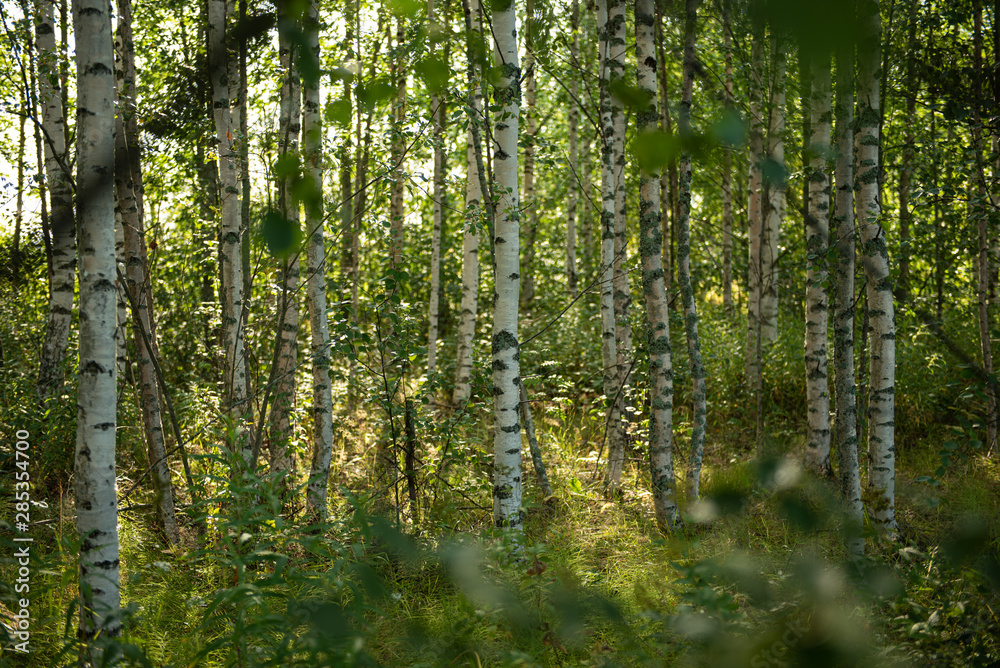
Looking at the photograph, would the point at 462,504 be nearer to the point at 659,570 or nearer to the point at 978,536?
the point at 659,570

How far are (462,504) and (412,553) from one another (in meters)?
4.57

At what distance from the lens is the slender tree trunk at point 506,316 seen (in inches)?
177

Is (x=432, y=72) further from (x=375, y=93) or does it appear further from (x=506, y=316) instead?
(x=506, y=316)

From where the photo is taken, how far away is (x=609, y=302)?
701 centimetres

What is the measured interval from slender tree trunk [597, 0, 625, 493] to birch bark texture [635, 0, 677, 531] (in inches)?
36.7

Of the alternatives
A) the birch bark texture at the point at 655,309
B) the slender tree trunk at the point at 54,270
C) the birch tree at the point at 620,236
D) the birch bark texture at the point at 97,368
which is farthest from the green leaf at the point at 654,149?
the slender tree trunk at the point at 54,270

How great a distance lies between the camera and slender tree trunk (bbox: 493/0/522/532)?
450 centimetres

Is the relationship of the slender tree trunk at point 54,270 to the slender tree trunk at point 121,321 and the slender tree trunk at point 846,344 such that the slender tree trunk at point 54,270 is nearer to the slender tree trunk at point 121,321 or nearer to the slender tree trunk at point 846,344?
the slender tree trunk at point 121,321

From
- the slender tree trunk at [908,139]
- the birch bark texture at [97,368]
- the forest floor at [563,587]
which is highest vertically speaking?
the slender tree trunk at [908,139]

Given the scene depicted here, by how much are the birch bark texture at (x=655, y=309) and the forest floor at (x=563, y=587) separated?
0.23m

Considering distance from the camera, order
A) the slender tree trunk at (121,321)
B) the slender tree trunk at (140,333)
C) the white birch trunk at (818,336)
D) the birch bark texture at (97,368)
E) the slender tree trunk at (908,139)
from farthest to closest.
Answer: the slender tree trunk at (121,321) < the white birch trunk at (818,336) < the slender tree trunk at (908,139) < the slender tree trunk at (140,333) < the birch bark texture at (97,368)

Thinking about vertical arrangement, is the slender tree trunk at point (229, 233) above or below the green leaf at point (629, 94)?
above

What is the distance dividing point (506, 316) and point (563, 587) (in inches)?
→ 96.9

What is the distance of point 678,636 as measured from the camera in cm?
299
